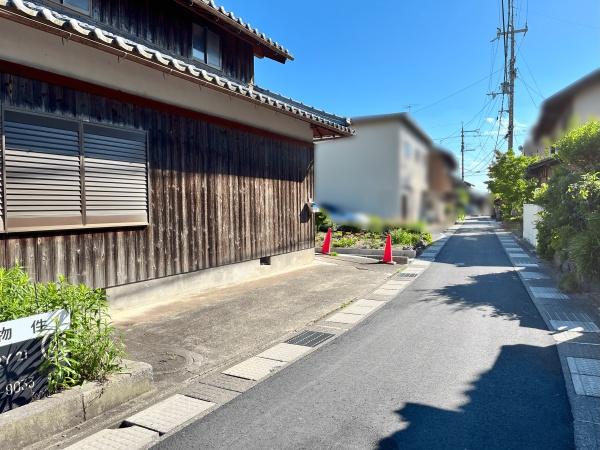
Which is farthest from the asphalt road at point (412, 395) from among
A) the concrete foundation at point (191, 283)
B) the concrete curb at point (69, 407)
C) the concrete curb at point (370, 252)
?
the concrete curb at point (370, 252)

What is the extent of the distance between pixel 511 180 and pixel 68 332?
2944 centimetres

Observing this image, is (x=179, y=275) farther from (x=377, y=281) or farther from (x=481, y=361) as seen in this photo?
(x=481, y=361)

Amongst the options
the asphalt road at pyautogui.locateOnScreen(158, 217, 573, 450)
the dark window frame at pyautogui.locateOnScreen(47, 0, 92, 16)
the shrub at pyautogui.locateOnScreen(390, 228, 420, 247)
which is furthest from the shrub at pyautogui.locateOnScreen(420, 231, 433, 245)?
the dark window frame at pyautogui.locateOnScreen(47, 0, 92, 16)

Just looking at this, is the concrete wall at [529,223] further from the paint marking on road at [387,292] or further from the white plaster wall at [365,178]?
the white plaster wall at [365,178]

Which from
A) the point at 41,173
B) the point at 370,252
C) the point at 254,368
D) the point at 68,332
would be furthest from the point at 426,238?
the point at 68,332

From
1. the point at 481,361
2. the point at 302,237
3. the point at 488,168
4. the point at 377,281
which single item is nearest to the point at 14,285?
the point at 481,361

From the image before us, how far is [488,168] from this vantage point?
32.0 metres

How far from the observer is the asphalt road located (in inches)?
125

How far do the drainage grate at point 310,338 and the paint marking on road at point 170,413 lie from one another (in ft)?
6.30

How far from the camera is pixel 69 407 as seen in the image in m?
3.24

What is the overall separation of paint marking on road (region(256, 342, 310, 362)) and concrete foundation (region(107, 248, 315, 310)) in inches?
116


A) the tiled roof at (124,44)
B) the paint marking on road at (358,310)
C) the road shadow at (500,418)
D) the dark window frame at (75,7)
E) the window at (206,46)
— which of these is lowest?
the road shadow at (500,418)

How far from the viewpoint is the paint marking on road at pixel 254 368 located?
4.42 m

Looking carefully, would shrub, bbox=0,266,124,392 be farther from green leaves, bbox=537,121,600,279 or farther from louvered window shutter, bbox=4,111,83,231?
green leaves, bbox=537,121,600,279
